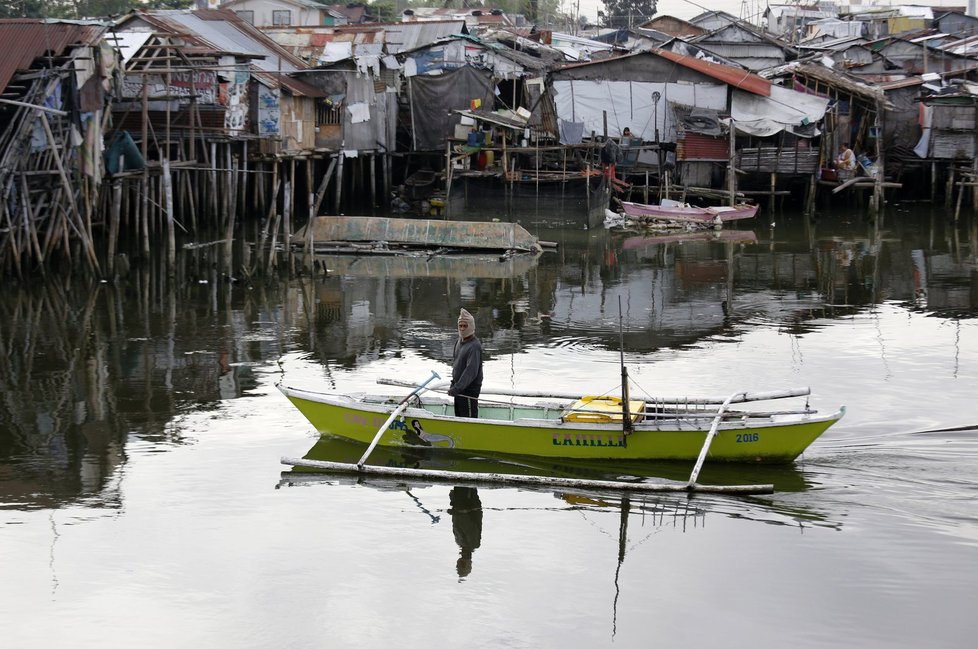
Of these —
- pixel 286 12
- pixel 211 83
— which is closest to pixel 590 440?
pixel 211 83

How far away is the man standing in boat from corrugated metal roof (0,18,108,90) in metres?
11.5

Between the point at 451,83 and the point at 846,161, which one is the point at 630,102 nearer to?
the point at 451,83

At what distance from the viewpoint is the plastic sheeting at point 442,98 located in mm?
31828

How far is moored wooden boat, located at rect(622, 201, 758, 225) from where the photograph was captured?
2814 cm

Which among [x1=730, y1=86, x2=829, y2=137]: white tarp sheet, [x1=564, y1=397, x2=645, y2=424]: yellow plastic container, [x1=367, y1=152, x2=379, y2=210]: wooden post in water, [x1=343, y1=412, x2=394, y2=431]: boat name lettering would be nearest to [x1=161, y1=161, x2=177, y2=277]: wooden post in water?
[x1=343, y1=412, x2=394, y2=431]: boat name lettering

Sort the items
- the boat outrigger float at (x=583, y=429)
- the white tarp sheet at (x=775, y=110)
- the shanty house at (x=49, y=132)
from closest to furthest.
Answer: the boat outrigger float at (x=583, y=429)
the shanty house at (x=49, y=132)
the white tarp sheet at (x=775, y=110)

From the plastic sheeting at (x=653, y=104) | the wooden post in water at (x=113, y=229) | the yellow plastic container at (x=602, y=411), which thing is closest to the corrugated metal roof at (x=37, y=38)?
the wooden post in water at (x=113, y=229)

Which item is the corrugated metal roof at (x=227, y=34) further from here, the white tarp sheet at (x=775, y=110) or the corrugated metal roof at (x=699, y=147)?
the white tarp sheet at (x=775, y=110)

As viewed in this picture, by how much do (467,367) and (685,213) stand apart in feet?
61.3

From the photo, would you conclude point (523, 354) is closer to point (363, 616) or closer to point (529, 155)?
point (363, 616)

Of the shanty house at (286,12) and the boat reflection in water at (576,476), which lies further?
the shanty house at (286,12)

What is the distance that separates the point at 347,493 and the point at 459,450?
1.19m

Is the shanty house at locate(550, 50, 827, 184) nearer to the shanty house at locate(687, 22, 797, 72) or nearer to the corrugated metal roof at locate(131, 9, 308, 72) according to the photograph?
the corrugated metal roof at locate(131, 9, 308, 72)

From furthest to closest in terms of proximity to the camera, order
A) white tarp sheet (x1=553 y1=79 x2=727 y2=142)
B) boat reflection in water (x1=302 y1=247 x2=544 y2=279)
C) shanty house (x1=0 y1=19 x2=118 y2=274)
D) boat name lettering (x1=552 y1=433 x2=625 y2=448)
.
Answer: white tarp sheet (x1=553 y1=79 x2=727 y2=142), boat reflection in water (x1=302 y1=247 x2=544 y2=279), shanty house (x1=0 y1=19 x2=118 y2=274), boat name lettering (x1=552 y1=433 x2=625 y2=448)
